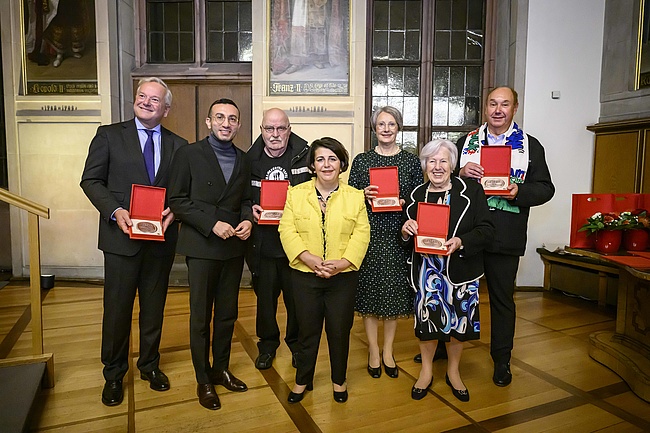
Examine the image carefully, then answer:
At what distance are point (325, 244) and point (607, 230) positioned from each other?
6.86 ft

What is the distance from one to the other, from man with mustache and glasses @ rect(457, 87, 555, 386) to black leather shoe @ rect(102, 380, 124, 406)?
2.41 m

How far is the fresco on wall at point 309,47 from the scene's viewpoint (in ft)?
19.0

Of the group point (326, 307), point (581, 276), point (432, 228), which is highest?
point (432, 228)

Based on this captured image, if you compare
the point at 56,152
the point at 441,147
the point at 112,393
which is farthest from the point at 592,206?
the point at 56,152

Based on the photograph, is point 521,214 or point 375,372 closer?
point 521,214

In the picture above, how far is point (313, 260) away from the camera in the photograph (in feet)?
8.64

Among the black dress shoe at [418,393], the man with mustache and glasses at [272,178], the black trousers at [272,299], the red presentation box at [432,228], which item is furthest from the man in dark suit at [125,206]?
the black dress shoe at [418,393]

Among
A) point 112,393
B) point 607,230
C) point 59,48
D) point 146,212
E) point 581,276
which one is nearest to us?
point 146,212

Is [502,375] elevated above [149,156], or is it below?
below

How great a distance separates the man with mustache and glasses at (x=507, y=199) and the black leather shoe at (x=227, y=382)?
1.69 metres

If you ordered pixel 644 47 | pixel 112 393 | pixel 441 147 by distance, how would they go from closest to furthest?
pixel 441 147 < pixel 112 393 < pixel 644 47

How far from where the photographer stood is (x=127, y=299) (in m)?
2.87

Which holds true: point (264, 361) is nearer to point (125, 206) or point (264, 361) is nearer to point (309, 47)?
point (125, 206)

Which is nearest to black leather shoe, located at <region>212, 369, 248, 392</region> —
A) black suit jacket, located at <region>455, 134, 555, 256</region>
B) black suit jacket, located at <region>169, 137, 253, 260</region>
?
black suit jacket, located at <region>169, 137, 253, 260</region>
